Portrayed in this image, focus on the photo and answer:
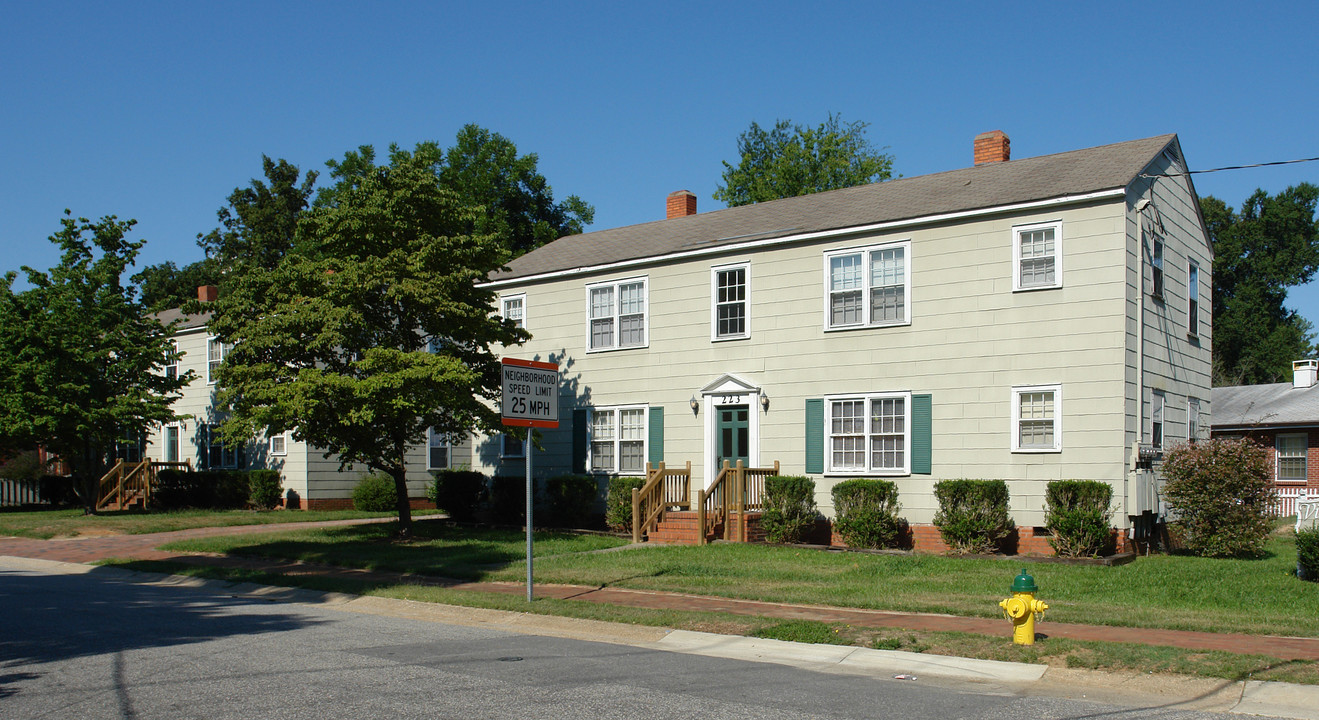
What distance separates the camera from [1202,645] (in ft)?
30.8

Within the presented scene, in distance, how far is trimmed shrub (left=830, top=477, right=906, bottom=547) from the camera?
59.3ft

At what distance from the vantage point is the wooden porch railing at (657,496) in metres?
20.1

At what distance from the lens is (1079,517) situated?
53.0 ft

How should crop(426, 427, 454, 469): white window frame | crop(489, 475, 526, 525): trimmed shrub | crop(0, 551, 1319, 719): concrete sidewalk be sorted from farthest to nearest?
crop(426, 427, 454, 469): white window frame
crop(489, 475, 526, 525): trimmed shrub
crop(0, 551, 1319, 719): concrete sidewalk

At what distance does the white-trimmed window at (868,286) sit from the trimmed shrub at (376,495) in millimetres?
15030

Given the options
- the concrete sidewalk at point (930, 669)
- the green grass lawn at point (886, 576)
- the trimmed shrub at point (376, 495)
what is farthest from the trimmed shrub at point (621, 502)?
the trimmed shrub at point (376, 495)

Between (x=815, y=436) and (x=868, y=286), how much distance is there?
305cm

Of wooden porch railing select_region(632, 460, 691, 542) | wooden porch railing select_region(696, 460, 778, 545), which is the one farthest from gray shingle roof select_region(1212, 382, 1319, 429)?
wooden porch railing select_region(632, 460, 691, 542)

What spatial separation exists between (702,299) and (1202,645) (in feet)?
44.8

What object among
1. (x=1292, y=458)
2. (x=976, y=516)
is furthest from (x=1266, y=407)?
(x=976, y=516)

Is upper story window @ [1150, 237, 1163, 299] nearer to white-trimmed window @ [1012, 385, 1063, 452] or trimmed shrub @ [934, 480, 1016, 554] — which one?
white-trimmed window @ [1012, 385, 1063, 452]

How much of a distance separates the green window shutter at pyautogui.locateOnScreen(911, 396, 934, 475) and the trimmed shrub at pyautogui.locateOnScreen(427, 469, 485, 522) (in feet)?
36.5

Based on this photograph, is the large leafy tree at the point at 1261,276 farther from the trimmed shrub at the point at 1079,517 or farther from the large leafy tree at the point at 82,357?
the large leafy tree at the point at 82,357

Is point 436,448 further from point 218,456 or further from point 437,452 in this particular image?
point 218,456
